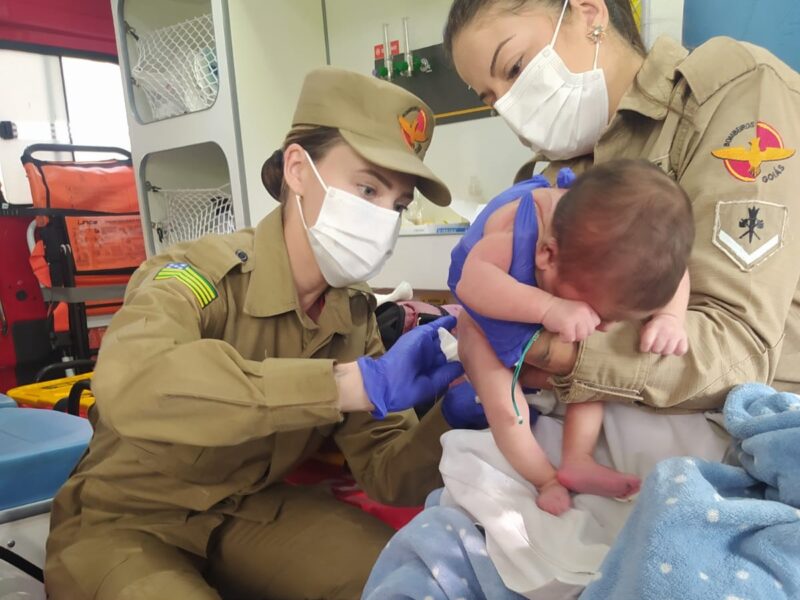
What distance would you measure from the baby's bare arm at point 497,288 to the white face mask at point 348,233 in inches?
17.2

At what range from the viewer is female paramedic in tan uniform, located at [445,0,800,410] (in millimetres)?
761

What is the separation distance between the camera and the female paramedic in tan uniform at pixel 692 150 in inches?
30.0

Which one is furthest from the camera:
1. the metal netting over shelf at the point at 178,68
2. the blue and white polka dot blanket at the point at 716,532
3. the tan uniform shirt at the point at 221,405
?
the metal netting over shelf at the point at 178,68

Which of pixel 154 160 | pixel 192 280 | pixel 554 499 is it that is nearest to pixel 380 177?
pixel 192 280

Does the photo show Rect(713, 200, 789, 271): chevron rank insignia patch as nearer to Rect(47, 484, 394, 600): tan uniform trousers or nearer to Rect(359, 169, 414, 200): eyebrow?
Rect(359, 169, 414, 200): eyebrow

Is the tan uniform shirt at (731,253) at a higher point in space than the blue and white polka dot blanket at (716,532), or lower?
higher

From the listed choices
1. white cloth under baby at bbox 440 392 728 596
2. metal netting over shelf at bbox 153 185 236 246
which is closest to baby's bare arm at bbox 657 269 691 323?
white cloth under baby at bbox 440 392 728 596

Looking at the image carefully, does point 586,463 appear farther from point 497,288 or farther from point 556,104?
point 556,104

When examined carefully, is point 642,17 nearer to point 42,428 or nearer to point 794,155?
point 794,155

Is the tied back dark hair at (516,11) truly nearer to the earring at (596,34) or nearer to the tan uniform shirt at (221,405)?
the earring at (596,34)

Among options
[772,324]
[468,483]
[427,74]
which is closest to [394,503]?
[468,483]

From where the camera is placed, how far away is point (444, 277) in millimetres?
2033

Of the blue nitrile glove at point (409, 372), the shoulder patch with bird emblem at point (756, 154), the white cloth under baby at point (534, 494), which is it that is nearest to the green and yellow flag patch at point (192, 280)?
the blue nitrile glove at point (409, 372)

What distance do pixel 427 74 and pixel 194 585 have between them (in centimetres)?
190
